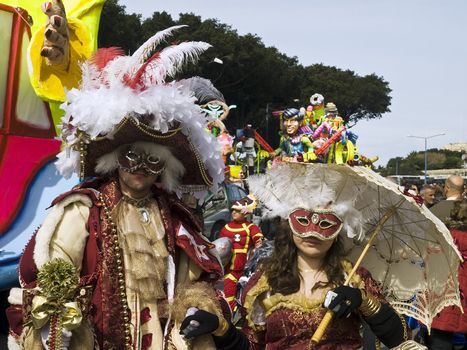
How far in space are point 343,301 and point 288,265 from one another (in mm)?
363

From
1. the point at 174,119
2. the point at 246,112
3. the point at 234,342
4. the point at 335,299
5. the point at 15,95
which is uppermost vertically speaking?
the point at 246,112

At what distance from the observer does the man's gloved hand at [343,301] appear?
2.79 metres

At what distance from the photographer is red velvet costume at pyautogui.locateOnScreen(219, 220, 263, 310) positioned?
677 cm

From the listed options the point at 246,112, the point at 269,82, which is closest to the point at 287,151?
the point at 246,112

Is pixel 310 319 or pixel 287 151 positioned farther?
pixel 287 151

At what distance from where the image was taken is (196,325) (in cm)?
260

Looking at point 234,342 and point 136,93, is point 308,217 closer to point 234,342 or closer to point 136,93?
point 234,342

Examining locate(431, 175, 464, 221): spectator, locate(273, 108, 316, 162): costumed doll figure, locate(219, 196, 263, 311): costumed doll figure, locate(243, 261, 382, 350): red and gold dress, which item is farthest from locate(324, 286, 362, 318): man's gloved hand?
locate(273, 108, 316, 162): costumed doll figure

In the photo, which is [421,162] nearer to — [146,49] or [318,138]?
[318,138]

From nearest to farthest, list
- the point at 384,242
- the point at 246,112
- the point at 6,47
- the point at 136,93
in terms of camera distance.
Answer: the point at 136,93
the point at 384,242
the point at 6,47
the point at 246,112

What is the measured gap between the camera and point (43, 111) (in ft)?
17.4

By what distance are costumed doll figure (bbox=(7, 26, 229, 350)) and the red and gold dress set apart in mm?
275

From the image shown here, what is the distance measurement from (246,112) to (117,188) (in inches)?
1444

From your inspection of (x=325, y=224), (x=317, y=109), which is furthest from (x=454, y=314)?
(x=317, y=109)
